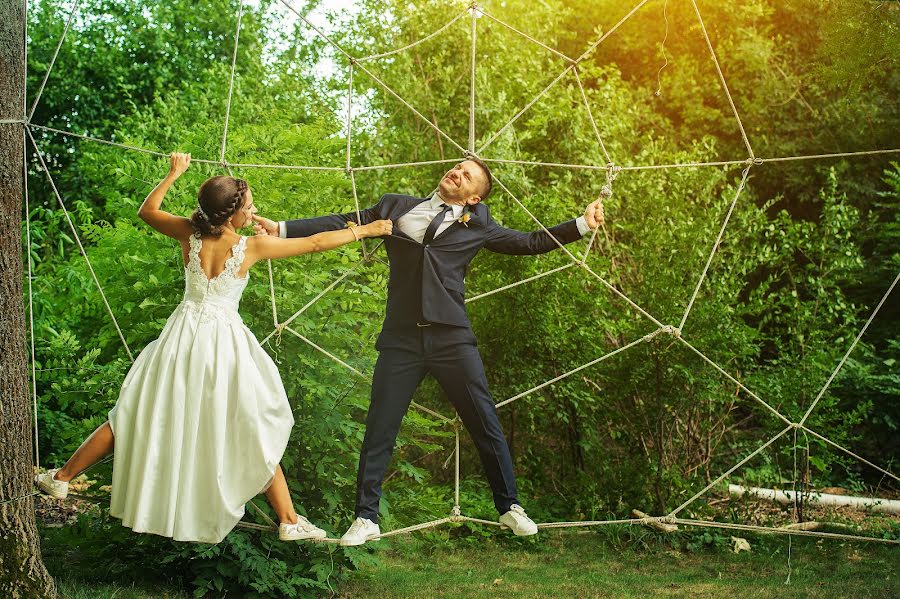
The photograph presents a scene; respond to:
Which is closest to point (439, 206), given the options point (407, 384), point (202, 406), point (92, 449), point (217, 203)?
point (407, 384)

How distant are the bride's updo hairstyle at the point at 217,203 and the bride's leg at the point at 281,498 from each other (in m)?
0.84

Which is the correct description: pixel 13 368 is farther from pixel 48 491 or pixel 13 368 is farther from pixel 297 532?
pixel 297 532

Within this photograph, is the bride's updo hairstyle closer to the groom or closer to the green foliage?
the groom

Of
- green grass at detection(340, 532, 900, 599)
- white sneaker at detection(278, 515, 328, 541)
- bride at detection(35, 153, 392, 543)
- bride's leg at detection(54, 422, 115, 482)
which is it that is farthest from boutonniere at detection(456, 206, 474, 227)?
green grass at detection(340, 532, 900, 599)

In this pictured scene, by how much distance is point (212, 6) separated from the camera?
11320mm

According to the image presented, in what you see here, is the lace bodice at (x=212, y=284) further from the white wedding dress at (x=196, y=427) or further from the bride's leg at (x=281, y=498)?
the bride's leg at (x=281, y=498)

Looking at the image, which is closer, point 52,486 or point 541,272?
point 52,486

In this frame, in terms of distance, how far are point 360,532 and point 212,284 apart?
99 centimetres

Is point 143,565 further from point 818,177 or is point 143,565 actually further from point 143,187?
point 818,177

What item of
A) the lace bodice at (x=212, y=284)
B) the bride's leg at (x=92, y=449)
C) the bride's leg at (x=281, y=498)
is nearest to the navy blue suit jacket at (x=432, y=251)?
the lace bodice at (x=212, y=284)

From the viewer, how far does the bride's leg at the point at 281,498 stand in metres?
3.38

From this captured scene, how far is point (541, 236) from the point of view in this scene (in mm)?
3701

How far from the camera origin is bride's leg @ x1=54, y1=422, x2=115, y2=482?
323 centimetres

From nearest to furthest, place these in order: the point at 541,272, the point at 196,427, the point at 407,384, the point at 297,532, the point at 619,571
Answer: the point at 196,427, the point at 297,532, the point at 407,384, the point at 619,571, the point at 541,272
